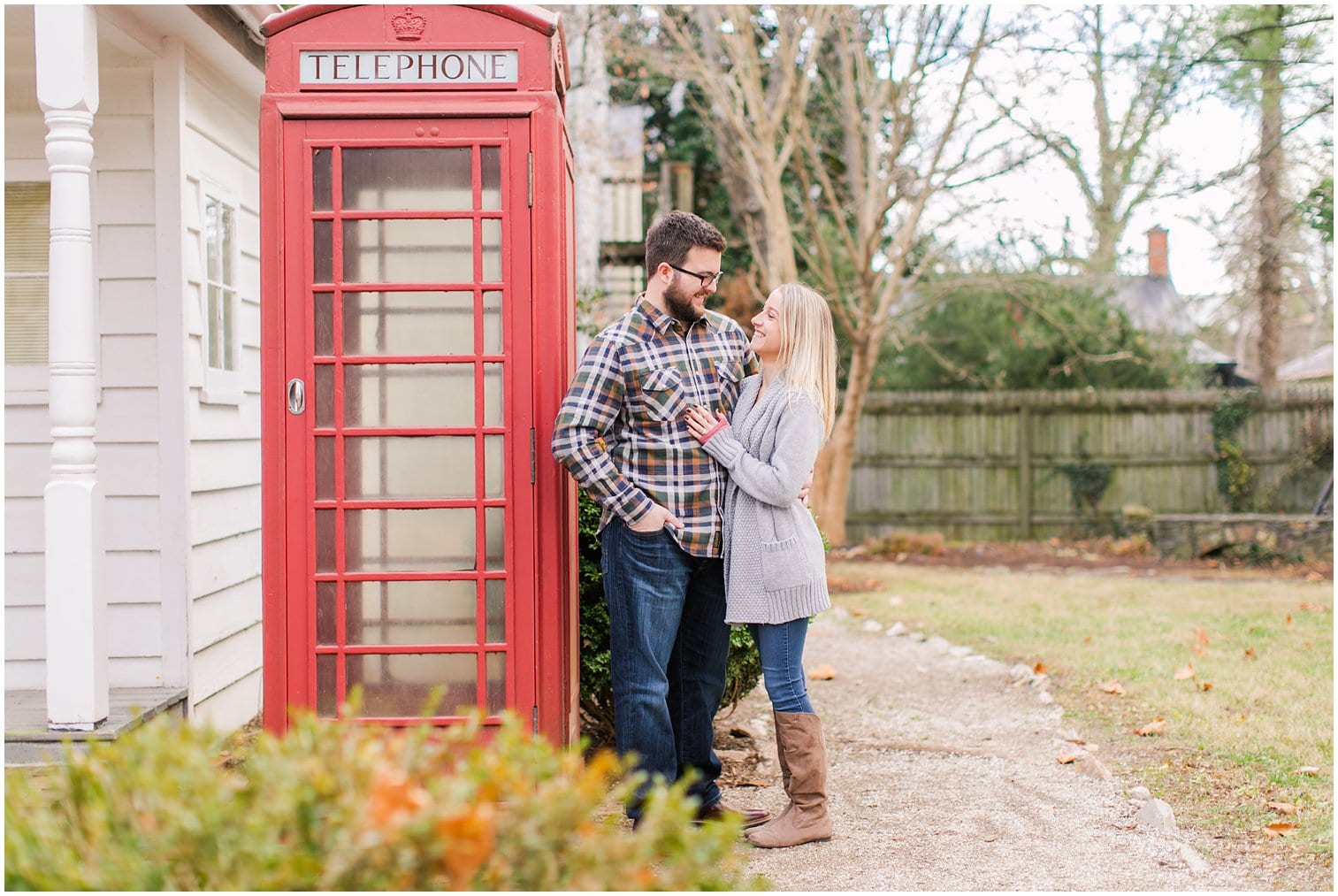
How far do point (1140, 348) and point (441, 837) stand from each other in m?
15.3

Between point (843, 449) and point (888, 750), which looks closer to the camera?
point (888, 750)

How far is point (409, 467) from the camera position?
3992 mm

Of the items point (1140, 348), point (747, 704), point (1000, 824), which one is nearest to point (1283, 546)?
point (1140, 348)

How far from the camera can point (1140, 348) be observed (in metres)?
15.3

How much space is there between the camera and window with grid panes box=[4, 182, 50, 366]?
217 inches

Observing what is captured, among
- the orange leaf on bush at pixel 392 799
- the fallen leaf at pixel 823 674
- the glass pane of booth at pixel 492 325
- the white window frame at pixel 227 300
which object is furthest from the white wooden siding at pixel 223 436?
the orange leaf on bush at pixel 392 799

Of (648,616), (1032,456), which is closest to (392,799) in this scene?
(648,616)

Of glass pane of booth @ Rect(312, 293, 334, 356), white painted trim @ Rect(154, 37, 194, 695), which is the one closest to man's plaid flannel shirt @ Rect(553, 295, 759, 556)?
glass pane of booth @ Rect(312, 293, 334, 356)

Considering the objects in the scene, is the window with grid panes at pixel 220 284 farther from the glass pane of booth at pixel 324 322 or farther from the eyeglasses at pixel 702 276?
the eyeglasses at pixel 702 276

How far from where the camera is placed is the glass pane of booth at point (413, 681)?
404 centimetres

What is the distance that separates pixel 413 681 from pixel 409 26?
2225mm

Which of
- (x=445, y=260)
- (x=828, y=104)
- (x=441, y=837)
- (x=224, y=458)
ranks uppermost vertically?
(x=828, y=104)

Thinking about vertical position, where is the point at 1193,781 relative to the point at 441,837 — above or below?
below

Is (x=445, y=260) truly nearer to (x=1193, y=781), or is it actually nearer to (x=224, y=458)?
(x=224, y=458)
